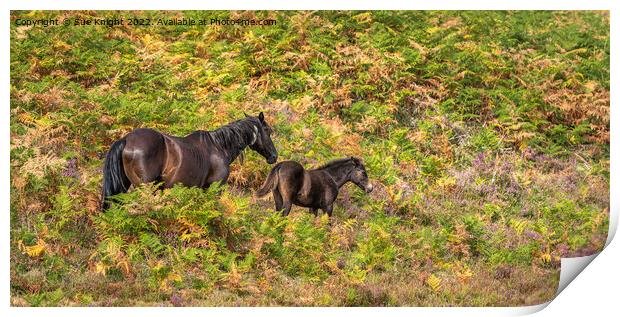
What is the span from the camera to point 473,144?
48.9 ft

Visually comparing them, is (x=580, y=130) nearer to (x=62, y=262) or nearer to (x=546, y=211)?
(x=546, y=211)

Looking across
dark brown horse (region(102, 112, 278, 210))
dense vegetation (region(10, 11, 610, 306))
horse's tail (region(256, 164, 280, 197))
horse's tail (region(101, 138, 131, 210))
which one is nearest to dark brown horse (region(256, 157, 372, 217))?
horse's tail (region(256, 164, 280, 197))

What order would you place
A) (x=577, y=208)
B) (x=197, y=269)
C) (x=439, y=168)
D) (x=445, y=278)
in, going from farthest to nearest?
1. (x=439, y=168)
2. (x=577, y=208)
3. (x=445, y=278)
4. (x=197, y=269)

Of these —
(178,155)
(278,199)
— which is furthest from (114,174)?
(278,199)

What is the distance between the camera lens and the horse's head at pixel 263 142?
42.8 ft

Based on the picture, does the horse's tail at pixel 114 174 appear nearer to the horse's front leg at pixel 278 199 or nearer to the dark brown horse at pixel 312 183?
the dark brown horse at pixel 312 183

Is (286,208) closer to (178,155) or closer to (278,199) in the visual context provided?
(278,199)

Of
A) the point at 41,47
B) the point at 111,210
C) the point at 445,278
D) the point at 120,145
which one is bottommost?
the point at 445,278

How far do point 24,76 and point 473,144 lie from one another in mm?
6964

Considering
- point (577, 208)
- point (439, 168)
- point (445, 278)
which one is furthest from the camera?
point (439, 168)

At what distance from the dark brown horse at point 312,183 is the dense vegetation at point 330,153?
9.8 inches

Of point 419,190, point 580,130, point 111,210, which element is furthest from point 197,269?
point 580,130

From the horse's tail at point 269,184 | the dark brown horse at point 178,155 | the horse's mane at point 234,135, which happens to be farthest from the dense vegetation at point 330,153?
the horse's mane at point 234,135

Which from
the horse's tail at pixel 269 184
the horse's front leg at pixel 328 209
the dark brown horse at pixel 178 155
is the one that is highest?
the dark brown horse at pixel 178 155
